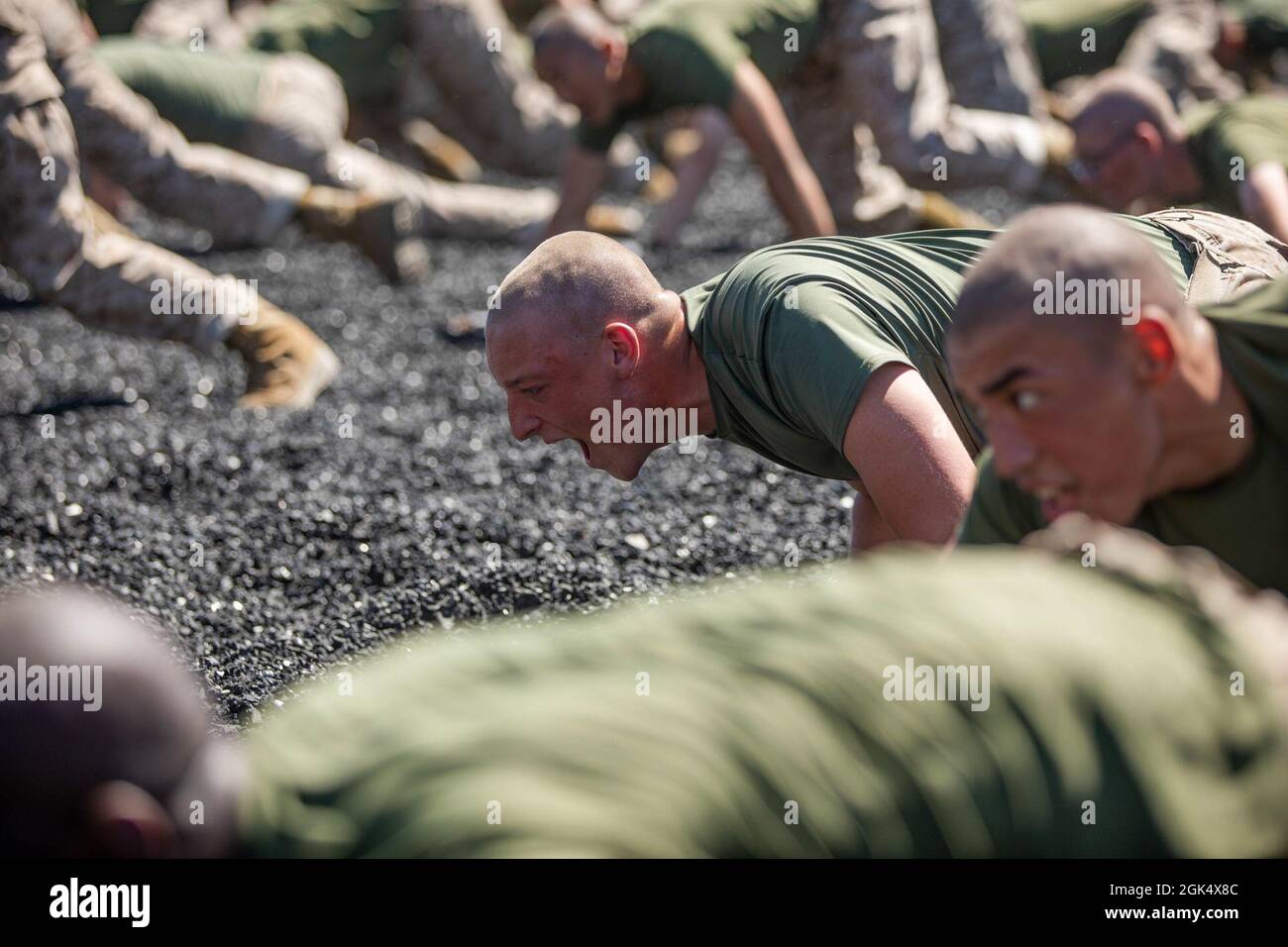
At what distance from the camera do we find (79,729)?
130 cm

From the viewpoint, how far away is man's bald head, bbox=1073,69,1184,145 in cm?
475

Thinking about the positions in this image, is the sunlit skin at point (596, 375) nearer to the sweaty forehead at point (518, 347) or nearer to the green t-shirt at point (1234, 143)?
the sweaty forehead at point (518, 347)

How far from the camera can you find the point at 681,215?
789 centimetres

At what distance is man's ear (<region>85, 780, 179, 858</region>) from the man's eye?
3.32ft

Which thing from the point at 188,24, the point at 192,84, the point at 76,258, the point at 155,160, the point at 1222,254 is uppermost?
the point at 188,24

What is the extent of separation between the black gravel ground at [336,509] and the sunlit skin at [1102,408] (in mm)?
2010

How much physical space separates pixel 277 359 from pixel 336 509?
1378 mm

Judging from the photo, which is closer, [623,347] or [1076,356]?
[1076,356]

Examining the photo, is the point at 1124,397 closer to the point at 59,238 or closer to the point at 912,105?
the point at 59,238

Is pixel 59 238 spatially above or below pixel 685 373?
above

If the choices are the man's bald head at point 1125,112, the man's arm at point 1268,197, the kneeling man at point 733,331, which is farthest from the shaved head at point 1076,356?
the man's bald head at point 1125,112

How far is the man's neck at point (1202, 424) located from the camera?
183 cm

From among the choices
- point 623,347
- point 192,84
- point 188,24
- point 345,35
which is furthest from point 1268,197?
point 188,24

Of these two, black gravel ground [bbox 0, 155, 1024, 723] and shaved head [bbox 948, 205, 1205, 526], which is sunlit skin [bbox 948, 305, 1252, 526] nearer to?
shaved head [bbox 948, 205, 1205, 526]
